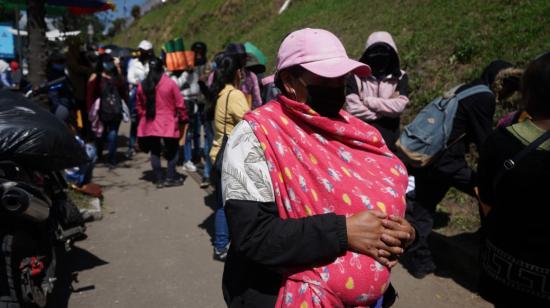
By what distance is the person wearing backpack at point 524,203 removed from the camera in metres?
2.04

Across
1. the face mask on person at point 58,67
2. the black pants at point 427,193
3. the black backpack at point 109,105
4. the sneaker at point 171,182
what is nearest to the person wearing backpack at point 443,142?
the black pants at point 427,193

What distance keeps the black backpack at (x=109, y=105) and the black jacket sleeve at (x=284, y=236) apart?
7327 mm

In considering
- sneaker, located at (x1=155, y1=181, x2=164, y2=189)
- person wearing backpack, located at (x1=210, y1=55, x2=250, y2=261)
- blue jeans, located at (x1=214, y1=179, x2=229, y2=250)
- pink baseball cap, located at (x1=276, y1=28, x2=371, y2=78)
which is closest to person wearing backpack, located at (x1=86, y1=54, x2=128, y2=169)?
sneaker, located at (x1=155, y1=181, x2=164, y2=189)

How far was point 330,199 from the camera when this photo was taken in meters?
1.66

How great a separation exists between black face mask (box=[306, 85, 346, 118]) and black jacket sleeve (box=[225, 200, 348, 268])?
44cm

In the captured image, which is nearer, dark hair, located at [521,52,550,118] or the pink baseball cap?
the pink baseball cap

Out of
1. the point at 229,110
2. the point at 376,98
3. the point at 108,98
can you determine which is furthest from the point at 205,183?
the point at 376,98

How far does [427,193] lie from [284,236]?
121 inches

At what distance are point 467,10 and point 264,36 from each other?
8349 mm

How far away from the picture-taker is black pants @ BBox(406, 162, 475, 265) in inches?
Result: 163

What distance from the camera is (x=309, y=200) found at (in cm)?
163

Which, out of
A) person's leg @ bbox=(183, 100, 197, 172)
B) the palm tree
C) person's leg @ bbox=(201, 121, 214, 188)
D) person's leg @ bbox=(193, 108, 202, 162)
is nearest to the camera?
person's leg @ bbox=(201, 121, 214, 188)

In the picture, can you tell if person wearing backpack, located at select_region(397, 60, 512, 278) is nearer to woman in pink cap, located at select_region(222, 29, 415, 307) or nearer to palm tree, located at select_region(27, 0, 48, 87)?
woman in pink cap, located at select_region(222, 29, 415, 307)

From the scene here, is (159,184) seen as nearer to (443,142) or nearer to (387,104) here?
(387,104)
